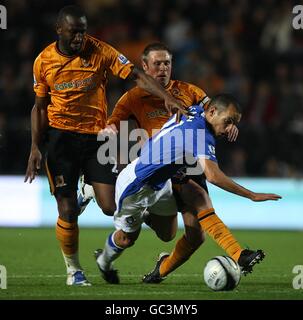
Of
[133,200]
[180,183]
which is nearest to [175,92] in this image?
[180,183]

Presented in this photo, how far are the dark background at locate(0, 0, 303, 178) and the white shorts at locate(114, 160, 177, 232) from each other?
578 centimetres

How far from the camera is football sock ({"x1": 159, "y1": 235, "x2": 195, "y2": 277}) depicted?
7754 mm

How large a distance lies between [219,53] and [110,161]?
24.1ft

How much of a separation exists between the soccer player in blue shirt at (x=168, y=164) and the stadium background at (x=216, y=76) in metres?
5.79

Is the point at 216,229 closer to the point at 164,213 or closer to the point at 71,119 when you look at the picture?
the point at 164,213

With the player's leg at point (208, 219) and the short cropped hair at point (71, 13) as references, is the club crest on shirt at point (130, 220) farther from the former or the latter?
the short cropped hair at point (71, 13)

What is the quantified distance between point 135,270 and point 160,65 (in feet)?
6.39

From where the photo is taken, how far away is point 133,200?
748 cm

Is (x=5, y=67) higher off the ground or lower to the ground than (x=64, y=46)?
lower

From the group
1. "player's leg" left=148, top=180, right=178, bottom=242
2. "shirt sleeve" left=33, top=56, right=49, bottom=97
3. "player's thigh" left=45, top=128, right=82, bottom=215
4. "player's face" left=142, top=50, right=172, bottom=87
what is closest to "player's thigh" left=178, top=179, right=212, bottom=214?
"player's leg" left=148, top=180, right=178, bottom=242

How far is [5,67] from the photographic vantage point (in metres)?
14.7

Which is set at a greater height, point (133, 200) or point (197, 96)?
point (197, 96)
